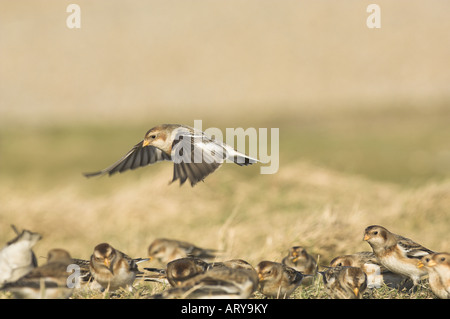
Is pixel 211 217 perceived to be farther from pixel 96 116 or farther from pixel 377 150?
pixel 96 116

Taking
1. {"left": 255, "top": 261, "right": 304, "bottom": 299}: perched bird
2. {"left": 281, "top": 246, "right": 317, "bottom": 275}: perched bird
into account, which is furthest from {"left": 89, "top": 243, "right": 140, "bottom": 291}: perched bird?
{"left": 281, "top": 246, "right": 317, "bottom": 275}: perched bird

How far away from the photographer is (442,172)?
20453 millimetres

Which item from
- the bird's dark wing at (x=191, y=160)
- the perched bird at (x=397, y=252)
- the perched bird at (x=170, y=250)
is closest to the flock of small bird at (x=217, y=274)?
the perched bird at (x=397, y=252)

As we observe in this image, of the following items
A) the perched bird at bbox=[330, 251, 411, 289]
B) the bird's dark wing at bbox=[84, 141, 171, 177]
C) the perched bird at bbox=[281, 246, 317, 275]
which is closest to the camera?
the perched bird at bbox=[330, 251, 411, 289]

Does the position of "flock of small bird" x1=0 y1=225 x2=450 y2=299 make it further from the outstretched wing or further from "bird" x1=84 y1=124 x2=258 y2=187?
"bird" x1=84 y1=124 x2=258 y2=187

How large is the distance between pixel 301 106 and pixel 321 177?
20249 millimetres

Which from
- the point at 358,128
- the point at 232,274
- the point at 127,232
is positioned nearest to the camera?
the point at 232,274

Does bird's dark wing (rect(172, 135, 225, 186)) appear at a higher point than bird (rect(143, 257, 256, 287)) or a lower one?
higher

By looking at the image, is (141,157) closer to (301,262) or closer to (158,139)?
(158,139)

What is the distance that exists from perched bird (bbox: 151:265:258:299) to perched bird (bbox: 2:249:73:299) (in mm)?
701

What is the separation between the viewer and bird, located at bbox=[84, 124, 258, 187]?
272 inches

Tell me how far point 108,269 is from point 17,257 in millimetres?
787

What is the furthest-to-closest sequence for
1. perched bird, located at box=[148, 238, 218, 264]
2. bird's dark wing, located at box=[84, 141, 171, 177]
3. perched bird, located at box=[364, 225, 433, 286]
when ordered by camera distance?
perched bird, located at box=[148, 238, 218, 264], bird's dark wing, located at box=[84, 141, 171, 177], perched bird, located at box=[364, 225, 433, 286]
